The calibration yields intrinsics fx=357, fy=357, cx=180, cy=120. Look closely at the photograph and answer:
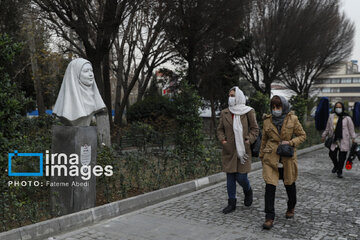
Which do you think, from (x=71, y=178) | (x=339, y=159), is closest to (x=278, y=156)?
(x=71, y=178)

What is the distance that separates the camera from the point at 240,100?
5.79 m

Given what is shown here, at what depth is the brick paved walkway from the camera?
483 cm

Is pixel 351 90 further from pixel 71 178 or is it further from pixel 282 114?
pixel 71 178

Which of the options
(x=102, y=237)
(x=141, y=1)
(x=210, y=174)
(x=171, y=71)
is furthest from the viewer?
(x=171, y=71)

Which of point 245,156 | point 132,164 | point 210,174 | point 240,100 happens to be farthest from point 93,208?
point 210,174

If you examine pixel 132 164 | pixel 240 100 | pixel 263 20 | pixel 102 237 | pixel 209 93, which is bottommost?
pixel 102 237

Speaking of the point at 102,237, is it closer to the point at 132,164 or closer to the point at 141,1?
the point at 132,164

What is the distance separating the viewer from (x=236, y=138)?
5.66 meters

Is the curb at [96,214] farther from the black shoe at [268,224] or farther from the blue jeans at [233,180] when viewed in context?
the black shoe at [268,224]

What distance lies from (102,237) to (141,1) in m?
9.15

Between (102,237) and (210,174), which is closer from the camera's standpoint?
(102,237)

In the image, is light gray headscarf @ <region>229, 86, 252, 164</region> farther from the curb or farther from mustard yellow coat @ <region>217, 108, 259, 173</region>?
the curb

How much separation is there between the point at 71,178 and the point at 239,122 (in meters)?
2.75

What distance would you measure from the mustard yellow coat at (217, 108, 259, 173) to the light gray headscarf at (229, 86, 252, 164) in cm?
7
